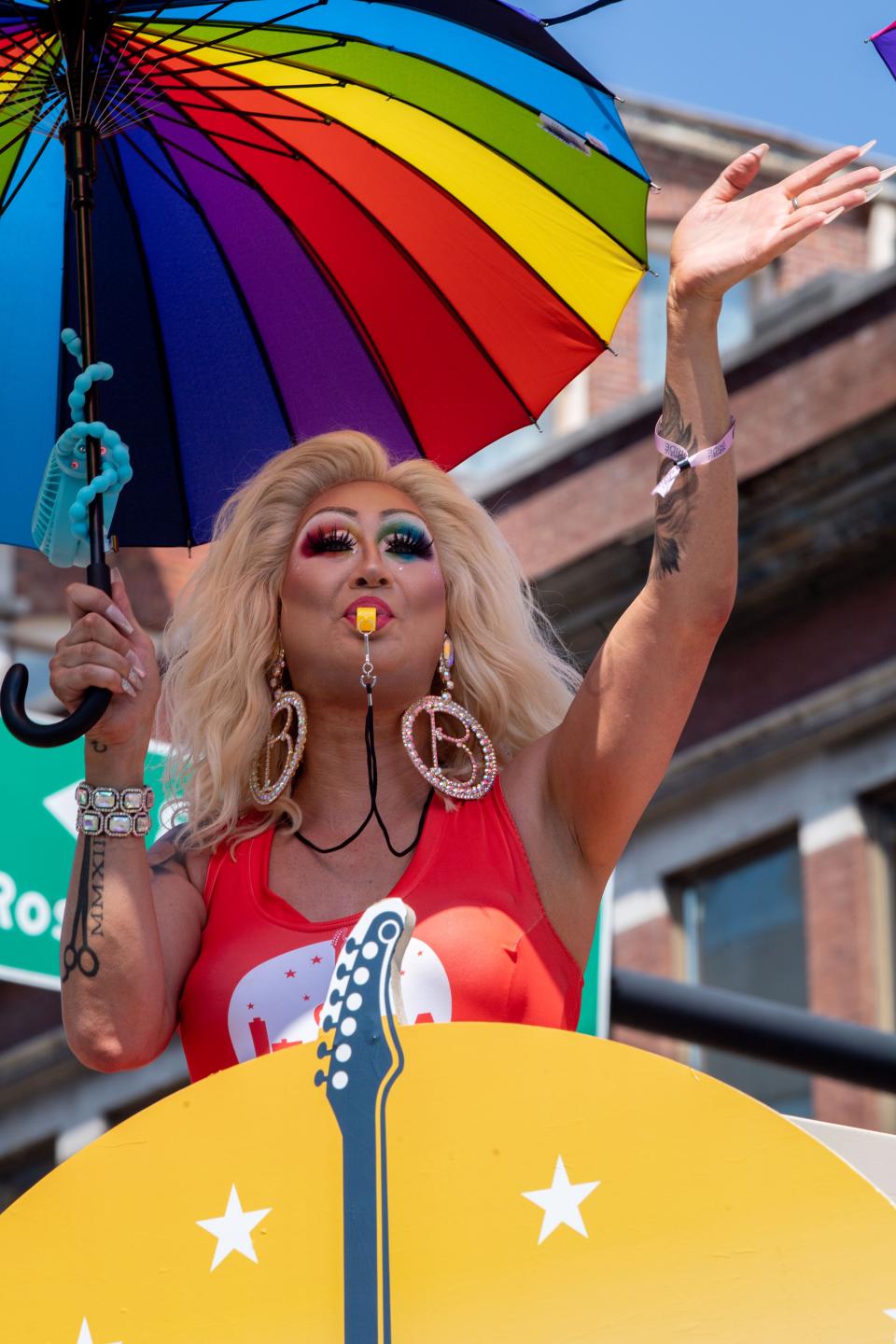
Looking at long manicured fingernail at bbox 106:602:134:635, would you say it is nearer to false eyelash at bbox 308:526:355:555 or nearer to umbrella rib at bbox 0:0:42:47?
false eyelash at bbox 308:526:355:555

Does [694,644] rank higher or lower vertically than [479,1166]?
higher

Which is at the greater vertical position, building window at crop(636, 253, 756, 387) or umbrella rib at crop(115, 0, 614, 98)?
building window at crop(636, 253, 756, 387)

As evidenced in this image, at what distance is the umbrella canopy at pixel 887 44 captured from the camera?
3.55 m

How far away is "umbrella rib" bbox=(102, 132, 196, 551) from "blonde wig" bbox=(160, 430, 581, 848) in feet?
0.44

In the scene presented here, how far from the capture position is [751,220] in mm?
3139

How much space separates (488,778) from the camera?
338cm

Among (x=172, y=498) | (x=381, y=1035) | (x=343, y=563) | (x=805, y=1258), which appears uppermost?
(x=172, y=498)

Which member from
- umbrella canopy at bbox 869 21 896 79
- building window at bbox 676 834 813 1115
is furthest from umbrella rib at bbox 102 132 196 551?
building window at bbox 676 834 813 1115

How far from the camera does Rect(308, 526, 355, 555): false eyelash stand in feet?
11.5

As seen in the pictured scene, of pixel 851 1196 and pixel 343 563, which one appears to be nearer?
pixel 851 1196

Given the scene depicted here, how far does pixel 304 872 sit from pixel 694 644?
0.68 m

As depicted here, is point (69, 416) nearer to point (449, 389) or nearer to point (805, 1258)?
point (449, 389)

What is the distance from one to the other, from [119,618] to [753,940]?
11.3 meters

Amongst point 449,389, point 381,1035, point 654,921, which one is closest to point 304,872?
point 381,1035
